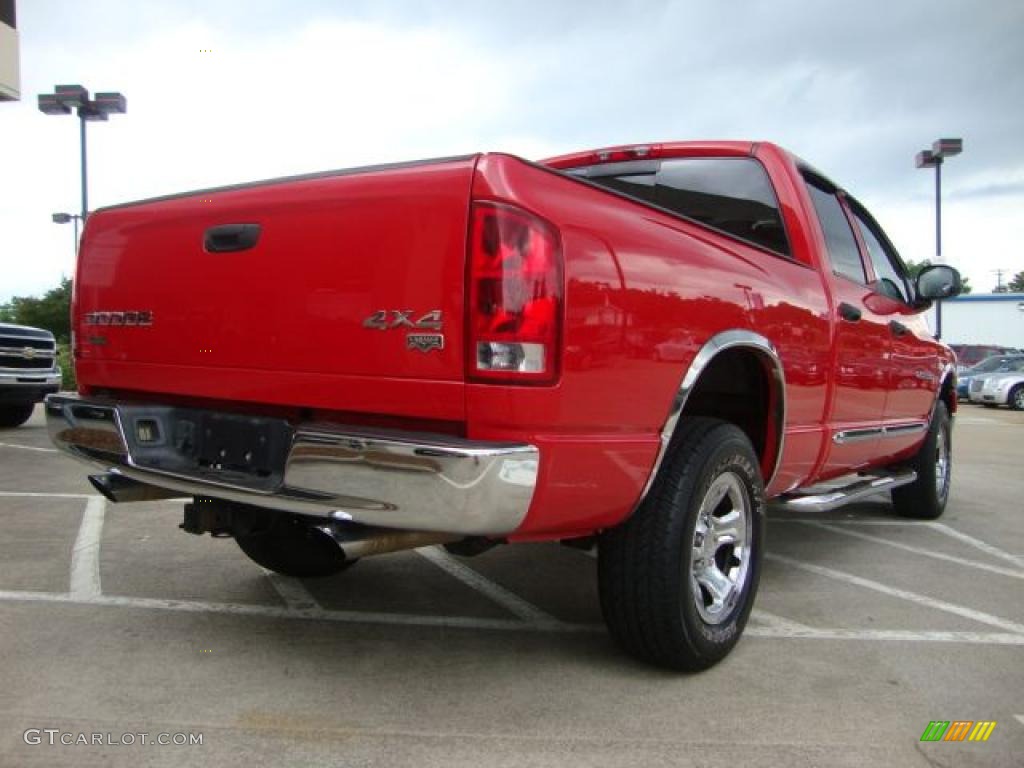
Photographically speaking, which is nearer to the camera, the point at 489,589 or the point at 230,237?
the point at 230,237

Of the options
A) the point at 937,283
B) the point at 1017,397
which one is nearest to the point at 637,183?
the point at 937,283

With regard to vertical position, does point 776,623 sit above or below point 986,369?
below

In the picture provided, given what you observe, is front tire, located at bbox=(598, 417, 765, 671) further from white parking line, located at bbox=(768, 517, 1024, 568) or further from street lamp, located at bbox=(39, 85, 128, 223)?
street lamp, located at bbox=(39, 85, 128, 223)

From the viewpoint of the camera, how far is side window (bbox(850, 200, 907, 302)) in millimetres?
4828

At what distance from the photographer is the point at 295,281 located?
2607 millimetres

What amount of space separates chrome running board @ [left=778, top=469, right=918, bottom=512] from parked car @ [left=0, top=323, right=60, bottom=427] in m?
9.59

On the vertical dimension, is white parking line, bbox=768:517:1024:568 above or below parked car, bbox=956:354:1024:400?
below

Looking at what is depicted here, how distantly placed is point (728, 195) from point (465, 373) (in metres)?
2.32

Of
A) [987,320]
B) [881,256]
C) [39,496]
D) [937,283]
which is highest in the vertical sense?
[987,320]

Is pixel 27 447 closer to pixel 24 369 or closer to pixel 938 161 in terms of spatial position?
pixel 24 369

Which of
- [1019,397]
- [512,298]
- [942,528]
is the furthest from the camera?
[1019,397]

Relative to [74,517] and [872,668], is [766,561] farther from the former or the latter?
[74,517]

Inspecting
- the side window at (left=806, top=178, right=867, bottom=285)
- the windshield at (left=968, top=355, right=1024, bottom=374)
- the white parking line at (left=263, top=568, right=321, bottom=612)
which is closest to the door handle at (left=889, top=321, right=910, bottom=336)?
the side window at (left=806, top=178, right=867, bottom=285)

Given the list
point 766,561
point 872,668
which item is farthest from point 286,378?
point 766,561
